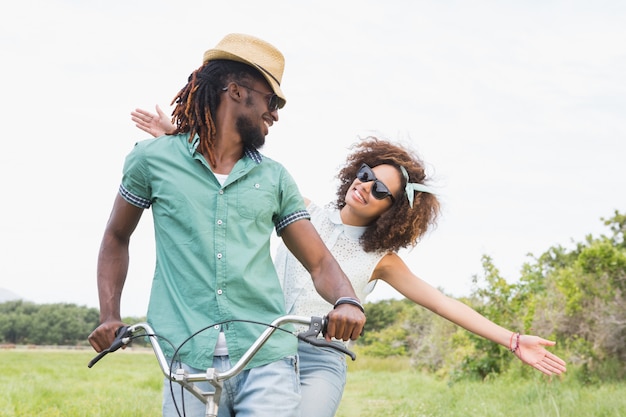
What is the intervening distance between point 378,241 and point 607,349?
486 inches

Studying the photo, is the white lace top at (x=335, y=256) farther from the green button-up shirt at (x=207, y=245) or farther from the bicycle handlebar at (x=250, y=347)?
the bicycle handlebar at (x=250, y=347)

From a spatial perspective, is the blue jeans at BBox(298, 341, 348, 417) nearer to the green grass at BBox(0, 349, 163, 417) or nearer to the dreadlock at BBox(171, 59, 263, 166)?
the dreadlock at BBox(171, 59, 263, 166)

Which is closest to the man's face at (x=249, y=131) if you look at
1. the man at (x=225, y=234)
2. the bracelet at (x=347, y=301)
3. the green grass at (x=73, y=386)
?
the man at (x=225, y=234)

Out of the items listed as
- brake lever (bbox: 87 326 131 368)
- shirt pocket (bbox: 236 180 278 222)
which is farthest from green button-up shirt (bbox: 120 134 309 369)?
brake lever (bbox: 87 326 131 368)

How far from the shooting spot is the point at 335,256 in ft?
15.4

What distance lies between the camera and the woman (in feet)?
15.2

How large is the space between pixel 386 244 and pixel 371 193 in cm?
32

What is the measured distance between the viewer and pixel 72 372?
638 inches

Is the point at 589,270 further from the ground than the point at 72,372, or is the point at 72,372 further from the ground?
the point at 589,270

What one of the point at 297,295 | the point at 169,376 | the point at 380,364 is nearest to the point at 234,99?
the point at 169,376

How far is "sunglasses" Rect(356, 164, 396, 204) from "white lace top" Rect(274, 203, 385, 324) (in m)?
0.22

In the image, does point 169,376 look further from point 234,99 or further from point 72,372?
point 72,372

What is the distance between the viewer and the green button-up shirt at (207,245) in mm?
3121

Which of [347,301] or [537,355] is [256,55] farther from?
[537,355]
